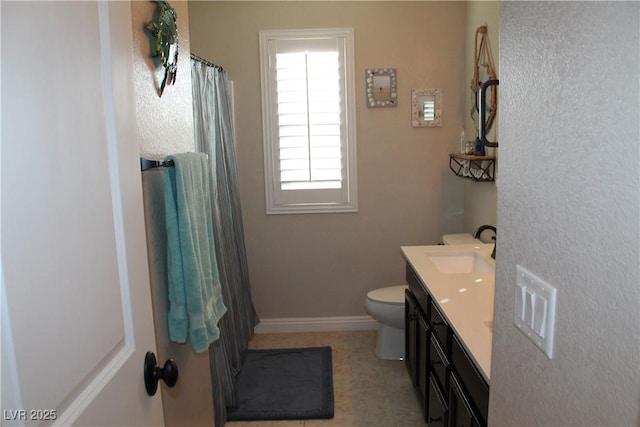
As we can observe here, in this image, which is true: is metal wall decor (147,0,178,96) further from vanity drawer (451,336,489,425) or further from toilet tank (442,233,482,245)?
toilet tank (442,233,482,245)

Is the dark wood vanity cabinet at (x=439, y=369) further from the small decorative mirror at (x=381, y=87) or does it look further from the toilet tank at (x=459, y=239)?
the small decorative mirror at (x=381, y=87)

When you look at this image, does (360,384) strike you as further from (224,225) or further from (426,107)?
(426,107)

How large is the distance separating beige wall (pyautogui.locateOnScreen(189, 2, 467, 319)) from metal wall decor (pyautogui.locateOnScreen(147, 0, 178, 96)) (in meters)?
2.01

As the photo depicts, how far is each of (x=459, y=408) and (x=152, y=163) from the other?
1.33 metres

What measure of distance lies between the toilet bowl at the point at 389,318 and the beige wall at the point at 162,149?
5.25ft

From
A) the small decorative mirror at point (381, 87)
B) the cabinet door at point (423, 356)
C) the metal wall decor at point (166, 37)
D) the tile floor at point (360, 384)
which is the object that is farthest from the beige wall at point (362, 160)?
the metal wall decor at point (166, 37)

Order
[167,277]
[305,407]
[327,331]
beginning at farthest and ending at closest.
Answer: [327,331] < [305,407] < [167,277]

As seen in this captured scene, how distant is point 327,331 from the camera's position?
3.90 meters

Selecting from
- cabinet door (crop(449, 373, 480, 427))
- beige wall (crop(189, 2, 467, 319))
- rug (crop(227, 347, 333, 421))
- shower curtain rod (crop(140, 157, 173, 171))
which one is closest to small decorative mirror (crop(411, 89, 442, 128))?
beige wall (crop(189, 2, 467, 319))

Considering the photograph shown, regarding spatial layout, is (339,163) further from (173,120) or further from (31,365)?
(31,365)

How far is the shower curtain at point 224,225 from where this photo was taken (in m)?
2.65

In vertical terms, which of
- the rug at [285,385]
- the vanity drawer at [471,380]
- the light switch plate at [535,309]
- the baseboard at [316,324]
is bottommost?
the rug at [285,385]

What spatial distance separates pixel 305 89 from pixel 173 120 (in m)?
2.04

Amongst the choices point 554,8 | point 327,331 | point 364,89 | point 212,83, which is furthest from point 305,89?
point 554,8
